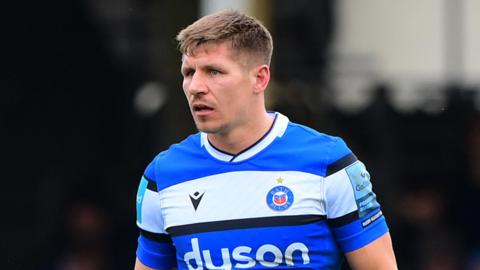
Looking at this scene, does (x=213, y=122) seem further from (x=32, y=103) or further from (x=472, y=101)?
(x=32, y=103)

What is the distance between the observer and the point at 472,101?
896cm

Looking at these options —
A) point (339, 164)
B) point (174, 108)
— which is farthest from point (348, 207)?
point (174, 108)

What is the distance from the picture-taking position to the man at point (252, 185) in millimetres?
4117

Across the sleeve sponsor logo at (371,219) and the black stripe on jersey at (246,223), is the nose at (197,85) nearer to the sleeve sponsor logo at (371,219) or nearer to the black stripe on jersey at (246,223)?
the black stripe on jersey at (246,223)

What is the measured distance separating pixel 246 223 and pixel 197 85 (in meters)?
0.47

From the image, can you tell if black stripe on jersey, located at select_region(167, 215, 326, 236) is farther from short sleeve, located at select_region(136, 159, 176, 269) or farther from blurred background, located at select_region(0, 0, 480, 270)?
blurred background, located at select_region(0, 0, 480, 270)

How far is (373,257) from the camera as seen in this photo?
13.5 ft

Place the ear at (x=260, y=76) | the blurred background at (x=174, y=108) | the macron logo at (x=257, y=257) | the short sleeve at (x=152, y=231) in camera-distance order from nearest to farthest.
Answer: the macron logo at (x=257, y=257) → the ear at (x=260, y=76) → the short sleeve at (x=152, y=231) → the blurred background at (x=174, y=108)

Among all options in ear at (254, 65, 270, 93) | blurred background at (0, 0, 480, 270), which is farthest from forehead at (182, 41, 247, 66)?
blurred background at (0, 0, 480, 270)

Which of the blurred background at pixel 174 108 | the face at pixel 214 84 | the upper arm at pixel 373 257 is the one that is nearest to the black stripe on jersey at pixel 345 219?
the upper arm at pixel 373 257

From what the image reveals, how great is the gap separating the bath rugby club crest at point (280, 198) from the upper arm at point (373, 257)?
259mm

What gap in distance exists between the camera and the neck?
424 centimetres

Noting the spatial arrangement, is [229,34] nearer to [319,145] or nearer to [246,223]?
[319,145]

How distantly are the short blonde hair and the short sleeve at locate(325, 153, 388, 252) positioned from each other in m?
0.46
